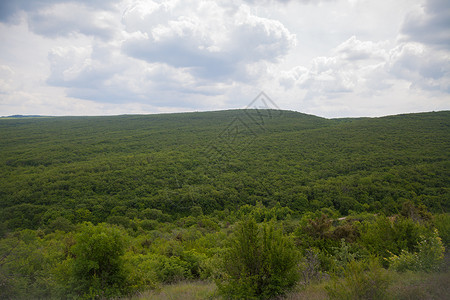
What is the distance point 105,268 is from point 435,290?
8554 mm

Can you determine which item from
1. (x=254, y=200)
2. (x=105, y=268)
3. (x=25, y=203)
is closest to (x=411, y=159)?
(x=254, y=200)

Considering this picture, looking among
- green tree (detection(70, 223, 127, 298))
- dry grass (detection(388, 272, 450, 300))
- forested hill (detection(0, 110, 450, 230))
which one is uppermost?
dry grass (detection(388, 272, 450, 300))

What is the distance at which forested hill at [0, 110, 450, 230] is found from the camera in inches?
1217

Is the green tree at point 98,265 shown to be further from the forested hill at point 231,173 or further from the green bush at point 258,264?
the forested hill at point 231,173

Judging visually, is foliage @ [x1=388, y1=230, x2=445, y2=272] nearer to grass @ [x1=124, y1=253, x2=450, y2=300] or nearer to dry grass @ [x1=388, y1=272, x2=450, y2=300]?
grass @ [x1=124, y1=253, x2=450, y2=300]

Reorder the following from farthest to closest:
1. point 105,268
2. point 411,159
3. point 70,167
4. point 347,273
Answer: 1. point 70,167
2. point 411,159
3. point 105,268
4. point 347,273

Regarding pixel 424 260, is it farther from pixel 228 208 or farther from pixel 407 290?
pixel 228 208

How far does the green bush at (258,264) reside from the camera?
18.5ft

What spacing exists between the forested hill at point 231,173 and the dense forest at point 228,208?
26cm

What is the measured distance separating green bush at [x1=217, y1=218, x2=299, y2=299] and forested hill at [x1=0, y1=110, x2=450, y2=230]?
21.7 metres

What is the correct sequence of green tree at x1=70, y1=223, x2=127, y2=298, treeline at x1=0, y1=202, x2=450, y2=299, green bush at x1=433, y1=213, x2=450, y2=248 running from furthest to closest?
green bush at x1=433, y1=213, x2=450, y2=248 < green tree at x1=70, y1=223, x2=127, y2=298 < treeline at x1=0, y1=202, x2=450, y2=299

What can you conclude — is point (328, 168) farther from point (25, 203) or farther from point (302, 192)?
point (25, 203)

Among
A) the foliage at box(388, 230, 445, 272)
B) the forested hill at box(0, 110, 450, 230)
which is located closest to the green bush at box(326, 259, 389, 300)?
the foliage at box(388, 230, 445, 272)

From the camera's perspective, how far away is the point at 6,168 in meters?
44.9
